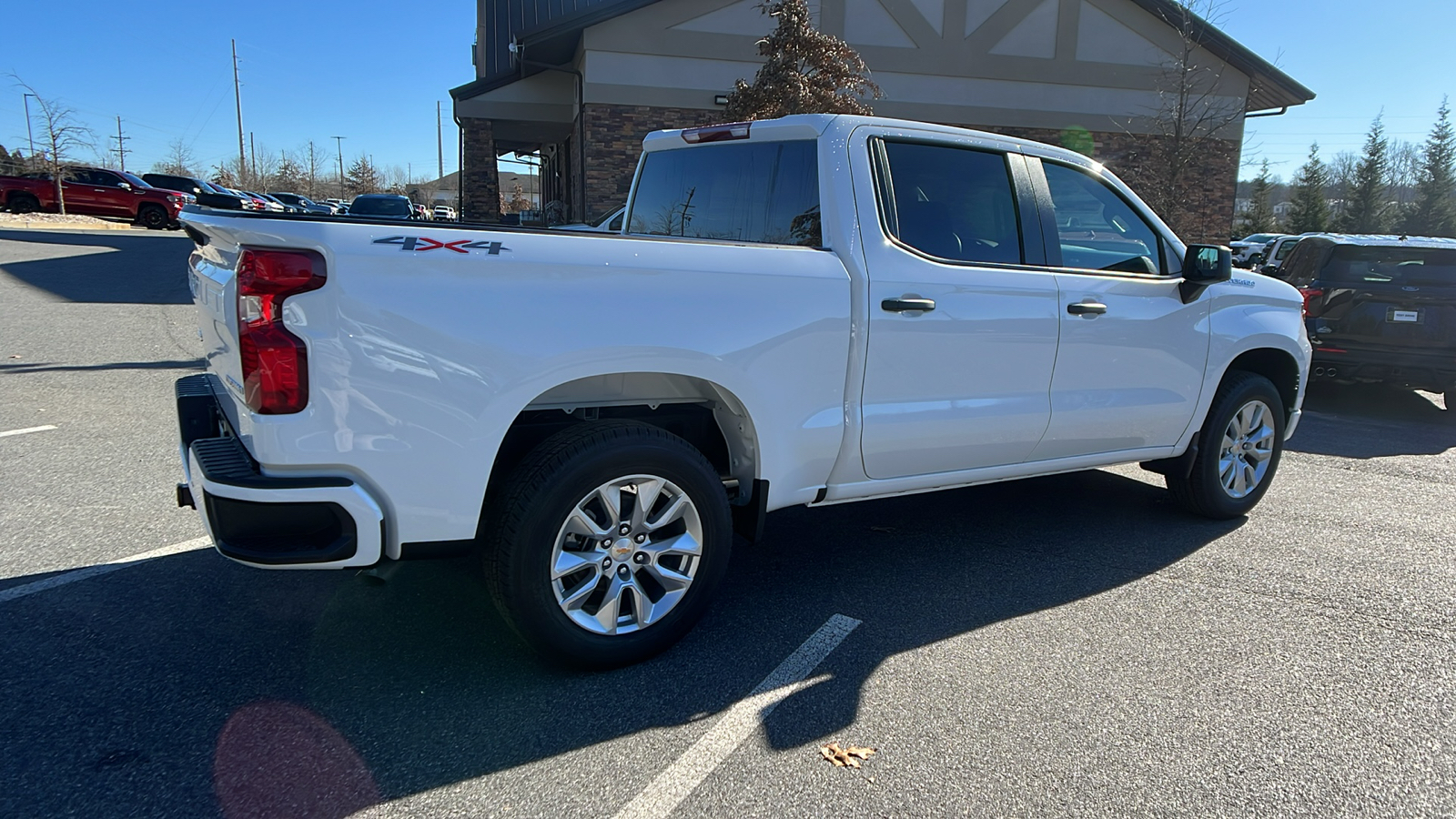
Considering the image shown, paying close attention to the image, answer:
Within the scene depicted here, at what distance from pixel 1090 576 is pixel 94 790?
12.8 ft

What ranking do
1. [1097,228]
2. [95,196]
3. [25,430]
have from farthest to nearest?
[95,196] → [25,430] → [1097,228]

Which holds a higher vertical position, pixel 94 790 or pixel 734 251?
pixel 734 251

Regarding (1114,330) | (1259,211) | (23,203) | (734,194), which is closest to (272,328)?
(734,194)

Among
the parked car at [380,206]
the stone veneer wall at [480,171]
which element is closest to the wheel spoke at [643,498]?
the stone veneer wall at [480,171]

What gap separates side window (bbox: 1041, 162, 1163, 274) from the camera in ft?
14.3

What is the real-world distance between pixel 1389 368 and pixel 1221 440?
5.33 m

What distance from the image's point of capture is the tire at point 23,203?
31438 mm

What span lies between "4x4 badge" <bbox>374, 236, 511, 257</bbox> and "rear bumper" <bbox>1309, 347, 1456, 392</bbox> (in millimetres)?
8704

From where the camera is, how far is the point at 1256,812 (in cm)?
259

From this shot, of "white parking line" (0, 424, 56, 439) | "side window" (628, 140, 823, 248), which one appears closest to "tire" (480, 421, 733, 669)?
"side window" (628, 140, 823, 248)

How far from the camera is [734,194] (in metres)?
4.14

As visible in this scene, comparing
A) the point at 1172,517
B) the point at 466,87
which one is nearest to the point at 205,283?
the point at 1172,517

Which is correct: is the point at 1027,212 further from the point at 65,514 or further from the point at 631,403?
the point at 65,514

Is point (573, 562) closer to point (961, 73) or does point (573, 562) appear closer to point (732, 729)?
point (732, 729)
